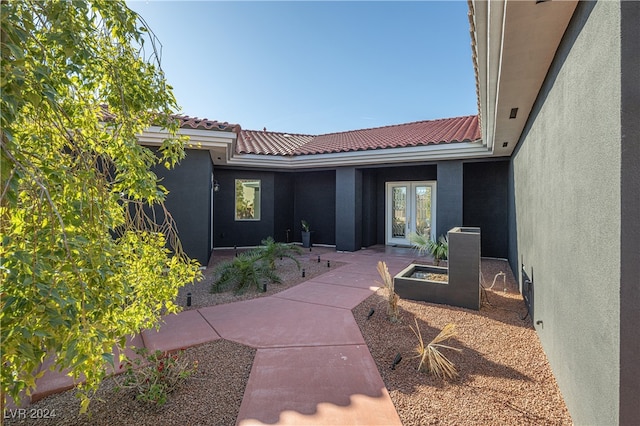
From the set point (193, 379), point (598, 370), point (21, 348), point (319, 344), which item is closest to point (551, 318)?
point (598, 370)

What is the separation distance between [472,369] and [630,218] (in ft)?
7.73

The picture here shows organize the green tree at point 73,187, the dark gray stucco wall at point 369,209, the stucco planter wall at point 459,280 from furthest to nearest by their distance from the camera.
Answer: the dark gray stucco wall at point 369,209 → the stucco planter wall at point 459,280 → the green tree at point 73,187

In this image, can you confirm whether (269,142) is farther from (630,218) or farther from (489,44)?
(630,218)

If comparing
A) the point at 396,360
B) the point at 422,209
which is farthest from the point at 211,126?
the point at 422,209

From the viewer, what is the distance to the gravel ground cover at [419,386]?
2.49 m

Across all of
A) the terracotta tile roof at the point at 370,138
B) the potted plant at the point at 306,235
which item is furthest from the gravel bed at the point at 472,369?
the potted plant at the point at 306,235

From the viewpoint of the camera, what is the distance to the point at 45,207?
1434 mm

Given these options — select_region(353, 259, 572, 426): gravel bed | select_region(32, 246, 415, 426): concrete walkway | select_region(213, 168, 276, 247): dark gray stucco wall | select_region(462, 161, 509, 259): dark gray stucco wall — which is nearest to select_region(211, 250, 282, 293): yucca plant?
select_region(32, 246, 415, 426): concrete walkway

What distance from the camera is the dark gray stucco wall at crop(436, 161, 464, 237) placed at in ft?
30.9

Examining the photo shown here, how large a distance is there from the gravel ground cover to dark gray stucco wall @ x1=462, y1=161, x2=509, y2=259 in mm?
6102

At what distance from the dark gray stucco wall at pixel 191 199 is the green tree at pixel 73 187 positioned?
591 cm

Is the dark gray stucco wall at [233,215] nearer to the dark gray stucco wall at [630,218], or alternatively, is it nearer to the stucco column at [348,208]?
the stucco column at [348,208]

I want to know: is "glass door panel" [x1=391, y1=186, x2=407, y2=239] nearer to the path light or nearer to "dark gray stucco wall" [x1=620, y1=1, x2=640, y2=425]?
the path light

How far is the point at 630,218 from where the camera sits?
1.58 m
